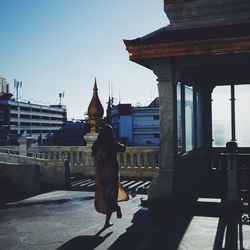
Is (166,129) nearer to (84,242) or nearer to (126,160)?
(84,242)

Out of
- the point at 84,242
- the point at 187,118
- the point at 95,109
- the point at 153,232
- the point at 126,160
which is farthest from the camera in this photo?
the point at 95,109

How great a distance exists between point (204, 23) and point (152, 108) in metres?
88.1

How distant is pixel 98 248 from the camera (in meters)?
5.32

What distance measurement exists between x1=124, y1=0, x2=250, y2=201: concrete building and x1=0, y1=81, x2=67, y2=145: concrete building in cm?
9589

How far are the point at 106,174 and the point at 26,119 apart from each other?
12247 centimetres

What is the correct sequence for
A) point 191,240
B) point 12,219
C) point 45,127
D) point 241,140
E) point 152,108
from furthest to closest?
point 45,127 < point 152,108 < point 241,140 < point 12,219 < point 191,240

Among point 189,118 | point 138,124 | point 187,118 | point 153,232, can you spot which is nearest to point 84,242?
point 153,232

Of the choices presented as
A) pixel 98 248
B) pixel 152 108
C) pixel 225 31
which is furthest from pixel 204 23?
pixel 152 108

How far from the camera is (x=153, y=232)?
243 inches

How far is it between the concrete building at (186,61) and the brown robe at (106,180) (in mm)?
1962

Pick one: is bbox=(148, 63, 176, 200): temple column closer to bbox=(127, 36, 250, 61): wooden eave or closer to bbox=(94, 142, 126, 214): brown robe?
bbox=(127, 36, 250, 61): wooden eave

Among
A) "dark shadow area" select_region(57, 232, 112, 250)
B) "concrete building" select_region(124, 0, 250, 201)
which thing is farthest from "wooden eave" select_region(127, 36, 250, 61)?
"dark shadow area" select_region(57, 232, 112, 250)

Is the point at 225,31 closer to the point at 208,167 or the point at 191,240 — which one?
the point at 191,240

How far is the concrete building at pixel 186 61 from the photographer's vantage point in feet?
24.8
